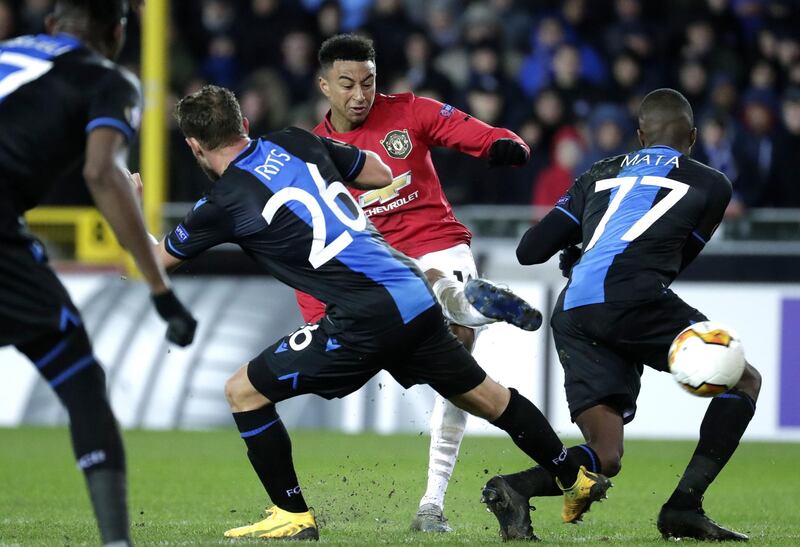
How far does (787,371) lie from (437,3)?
659 centimetres

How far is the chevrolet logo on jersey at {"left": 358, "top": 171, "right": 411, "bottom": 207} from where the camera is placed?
270 inches

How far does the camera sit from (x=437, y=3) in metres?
15.5

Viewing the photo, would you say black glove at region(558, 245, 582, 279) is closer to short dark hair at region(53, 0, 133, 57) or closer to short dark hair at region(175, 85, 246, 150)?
short dark hair at region(175, 85, 246, 150)

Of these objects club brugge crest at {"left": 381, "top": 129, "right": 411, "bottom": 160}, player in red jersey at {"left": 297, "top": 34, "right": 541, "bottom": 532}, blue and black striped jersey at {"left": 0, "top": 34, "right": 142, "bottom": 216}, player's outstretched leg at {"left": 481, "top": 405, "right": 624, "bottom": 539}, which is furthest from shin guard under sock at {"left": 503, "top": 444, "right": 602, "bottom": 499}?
blue and black striped jersey at {"left": 0, "top": 34, "right": 142, "bottom": 216}

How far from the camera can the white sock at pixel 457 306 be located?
6141mm

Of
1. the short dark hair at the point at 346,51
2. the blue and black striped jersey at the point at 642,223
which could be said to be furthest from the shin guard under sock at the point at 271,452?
the short dark hair at the point at 346,51

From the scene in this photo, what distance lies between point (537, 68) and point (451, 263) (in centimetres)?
787

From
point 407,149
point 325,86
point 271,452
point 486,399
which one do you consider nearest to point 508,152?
point 407,149

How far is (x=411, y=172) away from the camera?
6906mm

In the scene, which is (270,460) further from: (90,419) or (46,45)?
(46,45)

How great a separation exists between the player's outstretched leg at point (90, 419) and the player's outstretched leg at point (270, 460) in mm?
1233

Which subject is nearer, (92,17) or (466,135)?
(92,17)

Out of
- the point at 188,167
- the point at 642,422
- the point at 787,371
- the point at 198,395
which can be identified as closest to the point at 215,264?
the point at 198,395

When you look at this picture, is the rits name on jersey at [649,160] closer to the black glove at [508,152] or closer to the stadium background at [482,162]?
the black glove at [508,152]
